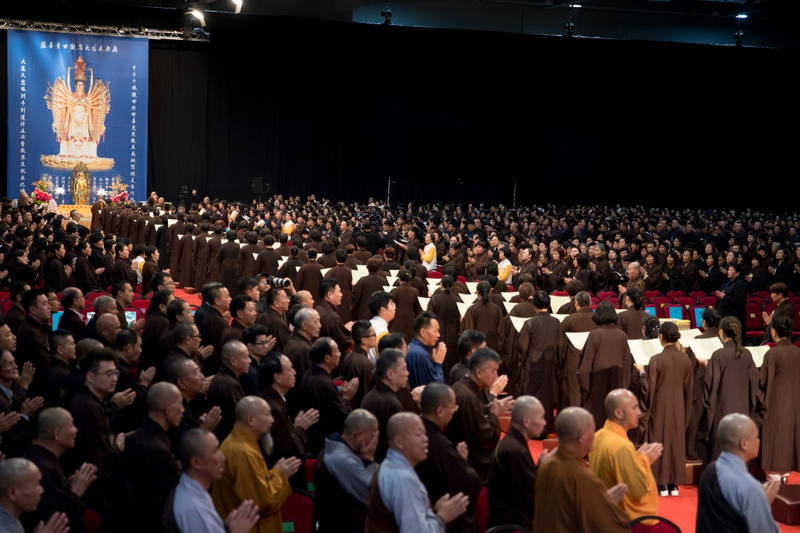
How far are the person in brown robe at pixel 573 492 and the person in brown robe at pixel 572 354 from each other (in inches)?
210

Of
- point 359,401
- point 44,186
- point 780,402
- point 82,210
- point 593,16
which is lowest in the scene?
point 780,402

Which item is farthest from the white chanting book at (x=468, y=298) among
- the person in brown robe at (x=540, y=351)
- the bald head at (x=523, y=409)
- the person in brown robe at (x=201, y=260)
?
the person in brown robe at (x=201, y=260)

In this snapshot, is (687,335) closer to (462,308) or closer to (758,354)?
(758,354)

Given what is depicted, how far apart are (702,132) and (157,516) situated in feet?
119

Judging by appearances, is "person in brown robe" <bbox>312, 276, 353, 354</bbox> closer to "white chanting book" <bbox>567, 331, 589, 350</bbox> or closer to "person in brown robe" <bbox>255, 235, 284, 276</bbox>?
"white chanting book" <bbox>567, 331, 589, 350</bbox>

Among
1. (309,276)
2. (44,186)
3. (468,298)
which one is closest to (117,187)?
(44,186)

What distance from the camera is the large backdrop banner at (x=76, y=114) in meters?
26.7

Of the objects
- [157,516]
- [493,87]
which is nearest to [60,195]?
[493,87]

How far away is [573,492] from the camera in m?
4.94

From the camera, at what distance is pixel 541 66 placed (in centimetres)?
3434

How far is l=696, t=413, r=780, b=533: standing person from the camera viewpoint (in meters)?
4.98

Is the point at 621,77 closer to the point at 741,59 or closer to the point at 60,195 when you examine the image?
the point at 741,59

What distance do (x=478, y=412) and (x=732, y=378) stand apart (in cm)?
382

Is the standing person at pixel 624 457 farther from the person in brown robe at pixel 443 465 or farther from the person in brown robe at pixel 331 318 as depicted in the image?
the person in brown robe at pixel 331 318
